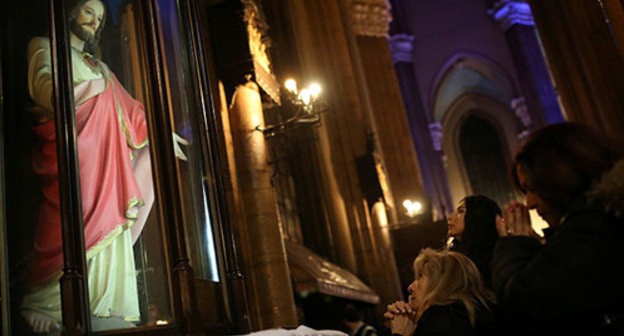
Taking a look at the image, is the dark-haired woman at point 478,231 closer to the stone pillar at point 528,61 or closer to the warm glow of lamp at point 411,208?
the warm glow of lamp at point 411,208

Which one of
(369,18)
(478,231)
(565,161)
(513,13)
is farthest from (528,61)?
(565,161)

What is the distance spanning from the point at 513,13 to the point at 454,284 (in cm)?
2443

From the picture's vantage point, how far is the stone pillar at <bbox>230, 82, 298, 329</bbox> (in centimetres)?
606

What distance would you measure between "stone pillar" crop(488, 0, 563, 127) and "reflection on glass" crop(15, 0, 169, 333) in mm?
19016

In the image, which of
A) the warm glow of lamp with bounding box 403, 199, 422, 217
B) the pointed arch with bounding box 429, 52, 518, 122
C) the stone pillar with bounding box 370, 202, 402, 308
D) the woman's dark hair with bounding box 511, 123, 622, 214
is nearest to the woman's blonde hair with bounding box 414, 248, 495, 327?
the woman's dark hair with bounding box 511, 123, 622, 214

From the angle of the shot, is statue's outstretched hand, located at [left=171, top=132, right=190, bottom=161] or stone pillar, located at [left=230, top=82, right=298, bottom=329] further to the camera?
stone pillar, located at [left=230, top=82, right=298, bottom=329]

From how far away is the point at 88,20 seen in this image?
3.50 meters

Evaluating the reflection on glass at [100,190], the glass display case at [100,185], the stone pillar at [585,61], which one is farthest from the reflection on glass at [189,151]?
the stone pillar at [585,61]

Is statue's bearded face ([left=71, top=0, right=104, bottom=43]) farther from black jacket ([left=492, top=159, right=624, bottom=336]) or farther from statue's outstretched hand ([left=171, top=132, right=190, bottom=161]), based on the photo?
black jacket ([left=492, top=159, right=624, bottom=336])

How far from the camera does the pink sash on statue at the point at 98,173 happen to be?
2984 millimetres

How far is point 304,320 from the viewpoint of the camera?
26.7 feet

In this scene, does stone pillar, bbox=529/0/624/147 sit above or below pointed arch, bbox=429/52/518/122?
below

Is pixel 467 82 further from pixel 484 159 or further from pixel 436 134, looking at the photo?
pixel 436 134

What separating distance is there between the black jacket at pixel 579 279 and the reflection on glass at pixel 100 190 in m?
1.83
